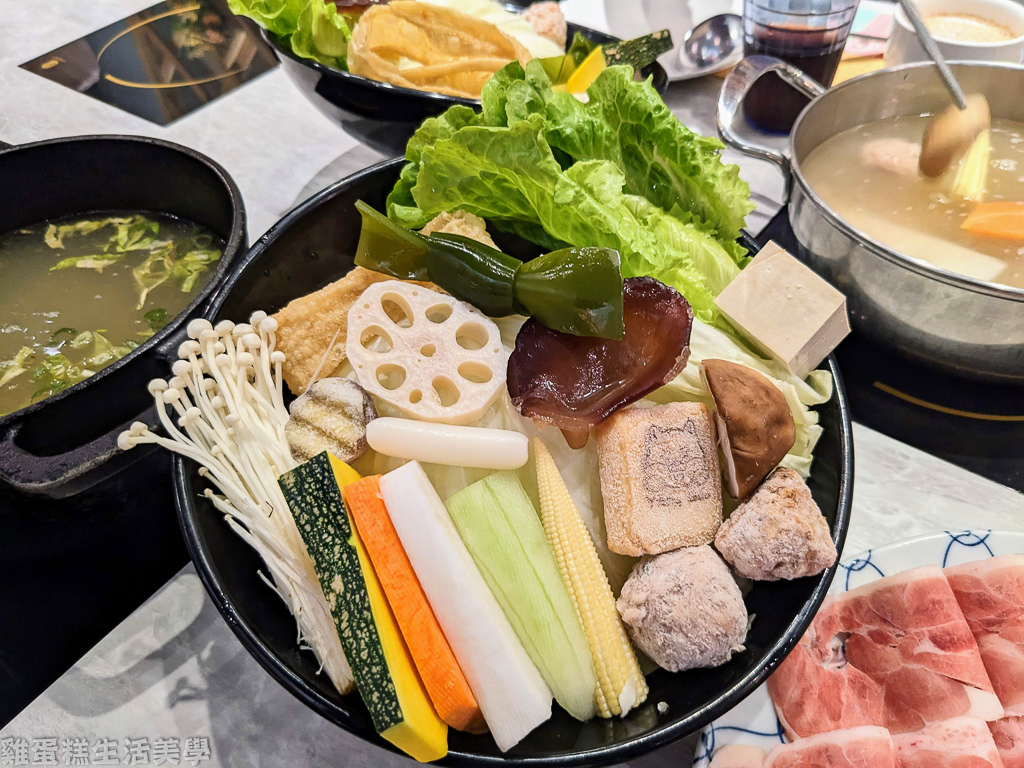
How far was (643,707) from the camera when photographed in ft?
3.09

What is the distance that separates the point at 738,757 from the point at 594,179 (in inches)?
40.8

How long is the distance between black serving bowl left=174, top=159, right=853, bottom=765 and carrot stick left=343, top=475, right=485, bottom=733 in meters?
0.06

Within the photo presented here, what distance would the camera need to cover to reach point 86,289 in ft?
4.83

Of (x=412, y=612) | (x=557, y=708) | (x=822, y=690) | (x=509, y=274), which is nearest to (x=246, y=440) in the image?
(x=412, y=612)

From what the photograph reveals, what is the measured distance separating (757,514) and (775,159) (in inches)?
33.0

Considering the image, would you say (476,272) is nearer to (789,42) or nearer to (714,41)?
(789,42)

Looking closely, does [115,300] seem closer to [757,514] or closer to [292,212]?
[292,212]

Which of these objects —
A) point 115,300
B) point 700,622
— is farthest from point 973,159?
point 115,300

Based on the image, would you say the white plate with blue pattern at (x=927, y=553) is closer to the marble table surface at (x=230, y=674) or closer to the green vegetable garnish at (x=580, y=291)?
the marble table surface at (x=230, y=674)

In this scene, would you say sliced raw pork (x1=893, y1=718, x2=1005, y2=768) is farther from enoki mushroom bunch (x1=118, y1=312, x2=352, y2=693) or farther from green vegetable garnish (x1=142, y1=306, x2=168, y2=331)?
green vegetable garnish (x1=142, y1=306, x2=168, y2=331)

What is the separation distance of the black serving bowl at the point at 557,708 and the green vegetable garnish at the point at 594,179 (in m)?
0.36

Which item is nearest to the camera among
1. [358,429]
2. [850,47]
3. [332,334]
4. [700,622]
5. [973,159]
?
[700,622]

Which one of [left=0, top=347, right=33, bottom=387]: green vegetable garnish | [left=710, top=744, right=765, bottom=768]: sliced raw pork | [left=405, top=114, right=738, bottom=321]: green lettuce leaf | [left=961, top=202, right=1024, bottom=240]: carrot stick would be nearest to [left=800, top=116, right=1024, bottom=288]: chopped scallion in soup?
[left=961, top=202, right=1024, bottom=240]: carrot stick

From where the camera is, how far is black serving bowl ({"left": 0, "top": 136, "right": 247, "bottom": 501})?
932 millimetres
